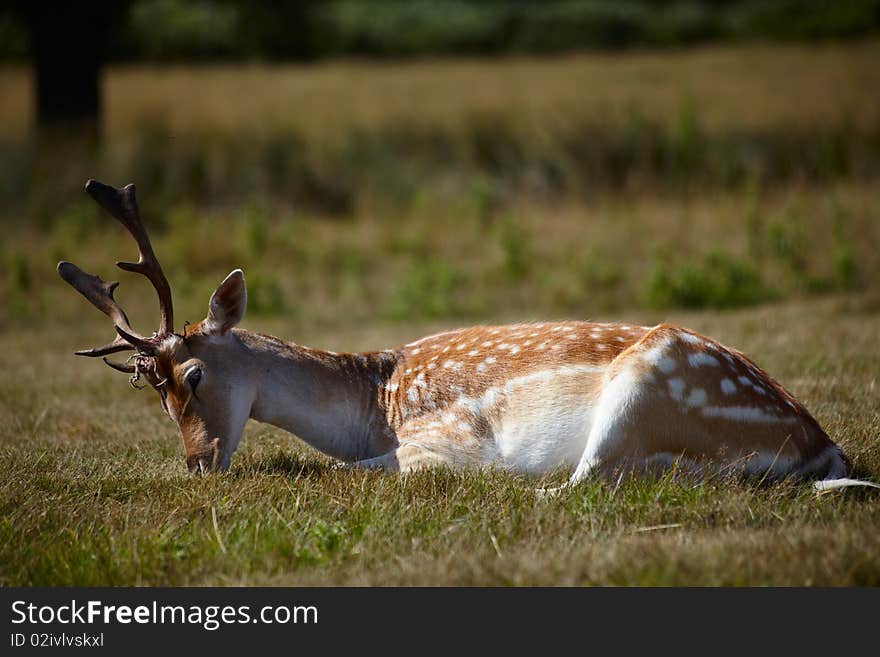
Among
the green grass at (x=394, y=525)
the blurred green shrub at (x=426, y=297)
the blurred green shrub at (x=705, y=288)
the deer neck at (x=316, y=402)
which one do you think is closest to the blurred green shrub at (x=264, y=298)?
the blurred green shrub at (x=426, y=297)

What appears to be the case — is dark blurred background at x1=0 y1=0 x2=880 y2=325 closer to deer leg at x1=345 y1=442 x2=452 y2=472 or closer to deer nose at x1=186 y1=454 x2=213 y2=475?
deer leg at x1=345 y1=442 x2=452 y2=472

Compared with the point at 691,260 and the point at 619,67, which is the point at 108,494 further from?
the point at 619,67

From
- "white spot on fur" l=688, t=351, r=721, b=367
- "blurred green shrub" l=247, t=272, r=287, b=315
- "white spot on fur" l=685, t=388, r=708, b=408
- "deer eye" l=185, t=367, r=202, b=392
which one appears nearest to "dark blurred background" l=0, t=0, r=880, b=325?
"blurred green shrub" l=247, t=272, r=287, b=315

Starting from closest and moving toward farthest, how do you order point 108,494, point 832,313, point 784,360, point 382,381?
point 108,494, point 382,381, point 784,360, point 832,313

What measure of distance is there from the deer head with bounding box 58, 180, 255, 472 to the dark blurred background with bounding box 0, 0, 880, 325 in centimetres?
623

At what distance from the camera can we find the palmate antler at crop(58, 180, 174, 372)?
545 centimetres

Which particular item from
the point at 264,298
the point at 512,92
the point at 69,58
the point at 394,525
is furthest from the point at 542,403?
the point at 512,92

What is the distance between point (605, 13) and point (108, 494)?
24.8 meters

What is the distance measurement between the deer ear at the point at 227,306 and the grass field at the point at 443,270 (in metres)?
0.73

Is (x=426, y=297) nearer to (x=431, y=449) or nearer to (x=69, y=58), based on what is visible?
(x=431, y=449)

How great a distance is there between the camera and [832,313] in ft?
33.3

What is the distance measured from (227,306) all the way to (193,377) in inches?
18.0

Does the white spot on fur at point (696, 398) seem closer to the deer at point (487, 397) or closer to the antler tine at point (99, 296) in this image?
the deer at point (487, 397)

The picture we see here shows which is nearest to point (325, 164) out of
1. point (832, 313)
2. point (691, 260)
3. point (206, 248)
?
point (206, 248)
